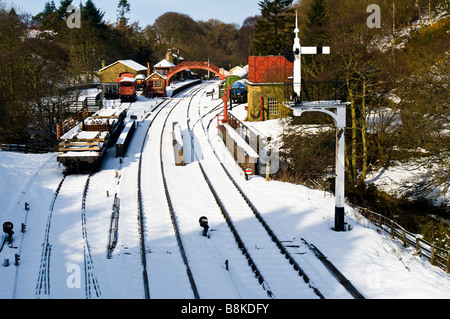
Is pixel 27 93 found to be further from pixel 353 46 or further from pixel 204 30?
pixel 204 30

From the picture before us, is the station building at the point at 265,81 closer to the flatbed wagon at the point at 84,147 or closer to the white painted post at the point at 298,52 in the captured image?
the flatbed wagon at the point at 84,147

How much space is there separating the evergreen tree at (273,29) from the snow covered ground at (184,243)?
3251cm

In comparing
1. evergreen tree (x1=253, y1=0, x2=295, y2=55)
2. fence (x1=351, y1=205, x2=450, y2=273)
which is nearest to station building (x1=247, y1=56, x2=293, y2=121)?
evergreen tree (x1=253, y1=0, x2=295, y2=55)

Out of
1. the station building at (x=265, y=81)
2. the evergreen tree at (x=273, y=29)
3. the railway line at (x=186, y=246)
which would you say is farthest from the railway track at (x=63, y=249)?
the evergreen tree at (x=273, y=29)

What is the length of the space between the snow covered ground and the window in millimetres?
13457

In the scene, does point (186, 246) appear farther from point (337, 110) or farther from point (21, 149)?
point (21, 149)

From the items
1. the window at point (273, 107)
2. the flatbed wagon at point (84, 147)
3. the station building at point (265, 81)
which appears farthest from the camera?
the window at point (273, 107)

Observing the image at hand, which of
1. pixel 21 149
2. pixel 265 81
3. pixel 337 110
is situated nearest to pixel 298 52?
pixel 337 110

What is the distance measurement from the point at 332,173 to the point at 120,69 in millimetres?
40423

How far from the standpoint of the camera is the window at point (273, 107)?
33.8 meters

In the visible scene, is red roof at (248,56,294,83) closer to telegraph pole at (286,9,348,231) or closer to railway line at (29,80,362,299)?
railway line at (29,80,362,299)

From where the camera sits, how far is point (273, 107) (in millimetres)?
34031

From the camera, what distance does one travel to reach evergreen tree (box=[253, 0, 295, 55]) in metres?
50.8
